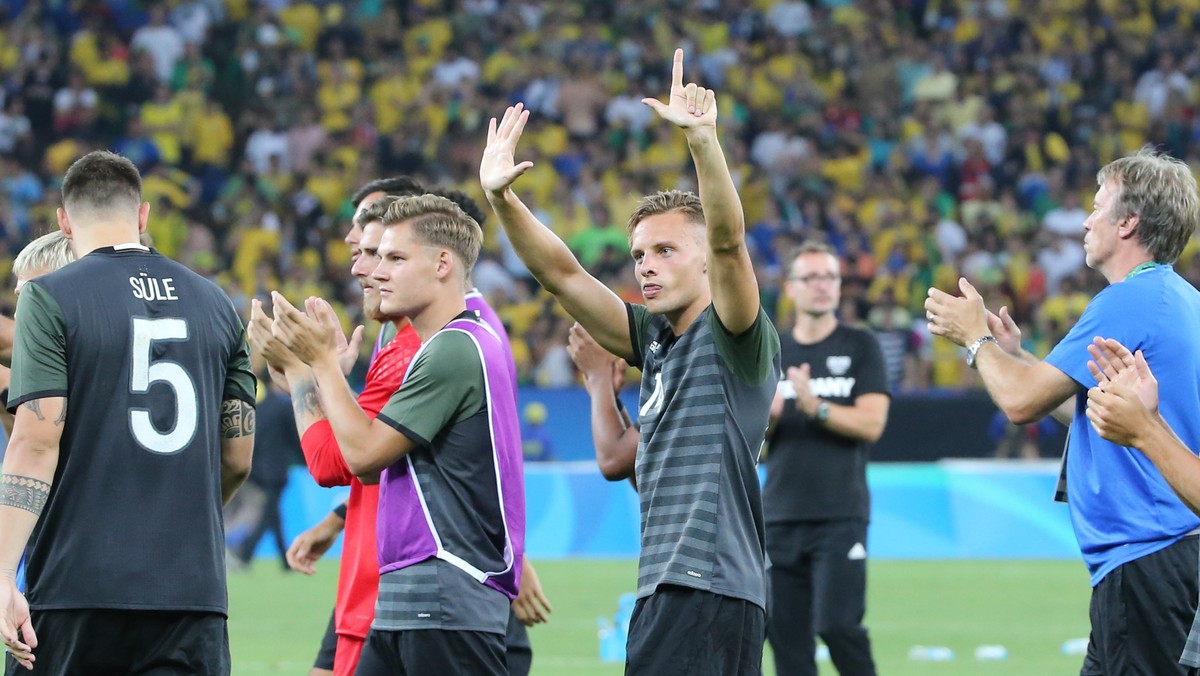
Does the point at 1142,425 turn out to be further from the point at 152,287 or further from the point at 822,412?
the point at 822,412

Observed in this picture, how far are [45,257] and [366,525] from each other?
58.5 inches

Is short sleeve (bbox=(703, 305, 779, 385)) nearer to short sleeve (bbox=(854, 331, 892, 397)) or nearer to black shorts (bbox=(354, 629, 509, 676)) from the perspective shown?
black shorts (bbox=(354, 629, 509, 676))

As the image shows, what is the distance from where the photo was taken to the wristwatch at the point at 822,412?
27.3ft

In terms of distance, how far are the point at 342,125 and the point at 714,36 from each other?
6206mm

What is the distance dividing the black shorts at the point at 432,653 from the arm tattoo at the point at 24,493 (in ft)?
3.66

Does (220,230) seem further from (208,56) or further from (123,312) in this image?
(123,312)

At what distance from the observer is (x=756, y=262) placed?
21969 millimetres

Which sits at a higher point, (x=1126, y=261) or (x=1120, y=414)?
(x=1126, y=261)

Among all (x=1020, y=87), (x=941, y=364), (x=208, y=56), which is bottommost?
(x=941, y=364)

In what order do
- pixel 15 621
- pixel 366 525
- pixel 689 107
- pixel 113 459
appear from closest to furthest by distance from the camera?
1. pixel 15 621
2. pixel 689 107
3. pixel 113 459
4. pixel 366 525

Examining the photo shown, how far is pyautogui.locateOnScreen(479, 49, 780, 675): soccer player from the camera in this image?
15.8 ft

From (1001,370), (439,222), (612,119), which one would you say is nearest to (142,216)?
(439,222)

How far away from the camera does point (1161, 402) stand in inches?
210

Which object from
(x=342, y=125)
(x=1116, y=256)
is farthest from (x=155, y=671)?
(x=342, y=125)
